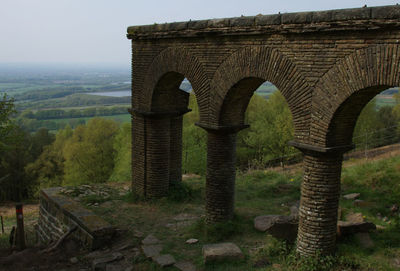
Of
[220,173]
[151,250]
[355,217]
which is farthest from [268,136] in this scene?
[151,250]

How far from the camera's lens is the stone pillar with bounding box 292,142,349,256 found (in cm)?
714

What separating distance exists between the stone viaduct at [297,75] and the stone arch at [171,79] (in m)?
0.03

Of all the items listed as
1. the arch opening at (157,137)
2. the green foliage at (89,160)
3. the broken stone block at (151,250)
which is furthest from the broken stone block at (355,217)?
the green foliage at (89,160)

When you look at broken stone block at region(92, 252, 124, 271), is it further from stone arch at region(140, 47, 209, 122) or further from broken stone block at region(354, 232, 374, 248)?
broken stone block at region(354, 232, 374, 248)

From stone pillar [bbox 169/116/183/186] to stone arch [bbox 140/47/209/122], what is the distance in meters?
0.92

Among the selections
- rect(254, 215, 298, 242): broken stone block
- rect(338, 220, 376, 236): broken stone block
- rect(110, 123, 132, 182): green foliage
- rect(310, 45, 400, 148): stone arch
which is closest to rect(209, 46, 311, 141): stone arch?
rect(310, 45, 400, 148): stone arch

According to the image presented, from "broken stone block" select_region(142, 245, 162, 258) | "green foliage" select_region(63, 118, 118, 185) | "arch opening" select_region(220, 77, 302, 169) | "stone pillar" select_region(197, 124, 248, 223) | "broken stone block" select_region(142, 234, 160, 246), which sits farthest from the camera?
"green foliage" select_region(63, 118, 118, 185)

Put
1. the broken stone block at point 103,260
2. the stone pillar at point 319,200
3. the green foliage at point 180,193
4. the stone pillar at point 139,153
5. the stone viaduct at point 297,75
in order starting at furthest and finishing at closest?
the green foliage at point 180,193 < the stone pillar at point 139,153 < the broken stone block at point 103,260 < the stone pillar at point 319,200 < the stone viaduct at point 297,75

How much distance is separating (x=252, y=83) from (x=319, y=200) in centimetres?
324

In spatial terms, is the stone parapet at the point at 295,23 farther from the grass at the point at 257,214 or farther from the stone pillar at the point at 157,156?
the grass at the point at 257,214

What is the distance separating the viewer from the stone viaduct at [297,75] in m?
6.12

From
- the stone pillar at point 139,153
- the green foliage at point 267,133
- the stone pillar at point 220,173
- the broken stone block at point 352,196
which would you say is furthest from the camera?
the green foliage at point 267,133

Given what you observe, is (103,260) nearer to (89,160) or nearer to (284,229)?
(284,229)

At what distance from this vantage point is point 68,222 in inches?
428
